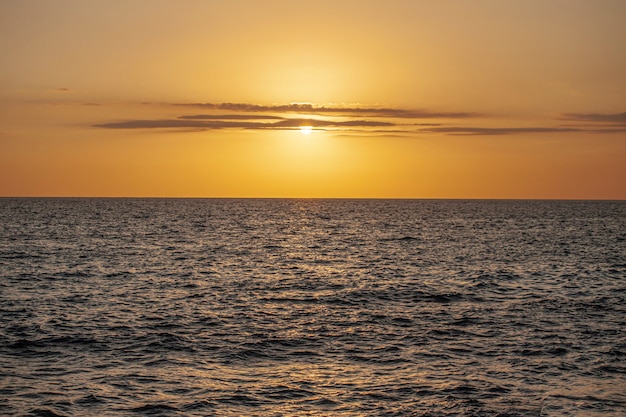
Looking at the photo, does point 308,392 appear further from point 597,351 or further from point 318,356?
point 597,351

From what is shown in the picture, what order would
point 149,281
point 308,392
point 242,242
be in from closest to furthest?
point 308,392, point 149,281, point 242,242

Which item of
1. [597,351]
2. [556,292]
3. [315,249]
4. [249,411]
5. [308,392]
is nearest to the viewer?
[249,411]

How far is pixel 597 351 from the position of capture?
2802cm

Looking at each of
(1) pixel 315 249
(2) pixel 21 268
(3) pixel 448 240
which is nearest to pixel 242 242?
(1) pixel 315 249

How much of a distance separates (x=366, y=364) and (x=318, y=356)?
7.49 ft

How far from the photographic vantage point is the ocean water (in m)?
21.3

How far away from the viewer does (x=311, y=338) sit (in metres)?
30.3

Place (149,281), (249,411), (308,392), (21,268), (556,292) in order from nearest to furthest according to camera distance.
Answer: (249,411) < (308,392) < (556,292) < (149,281) < (21,268)

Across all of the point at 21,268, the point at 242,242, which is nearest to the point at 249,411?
the point at 21,268

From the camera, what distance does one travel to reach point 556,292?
1777 inches

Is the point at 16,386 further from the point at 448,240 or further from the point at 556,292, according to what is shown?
the point at 448,240

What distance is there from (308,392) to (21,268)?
42.1 m

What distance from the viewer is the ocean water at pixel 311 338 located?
2134 centimetres

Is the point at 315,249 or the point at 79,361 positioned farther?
the point at 315,249
